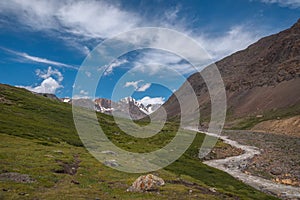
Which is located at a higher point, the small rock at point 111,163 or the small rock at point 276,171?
the small rock at point 111,163

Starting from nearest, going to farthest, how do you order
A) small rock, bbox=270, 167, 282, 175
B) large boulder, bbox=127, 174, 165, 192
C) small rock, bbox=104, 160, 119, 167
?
large boulder, bbox=127, 174, 165, 192 < small rock, bbox=104, 160, 119, 167 < small rock, bbox=270, 167, 282, 175

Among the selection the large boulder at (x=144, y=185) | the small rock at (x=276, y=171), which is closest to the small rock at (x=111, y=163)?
the large boulder at (x=144, y=185)

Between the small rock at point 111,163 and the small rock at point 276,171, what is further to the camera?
the small rock at point 276,171

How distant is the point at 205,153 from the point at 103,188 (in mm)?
57430

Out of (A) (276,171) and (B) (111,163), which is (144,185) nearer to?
(B) (111,163)

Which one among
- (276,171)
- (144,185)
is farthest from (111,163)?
(276,171)

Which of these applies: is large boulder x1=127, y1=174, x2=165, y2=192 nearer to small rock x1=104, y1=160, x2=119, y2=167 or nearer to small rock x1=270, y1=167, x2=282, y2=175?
small rock x1=104, y1=160, x2=119, y2=167

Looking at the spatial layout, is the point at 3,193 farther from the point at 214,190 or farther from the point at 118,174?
the point at 214,190

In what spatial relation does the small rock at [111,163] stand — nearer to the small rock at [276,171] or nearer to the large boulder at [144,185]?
the large boulder at [144,185]

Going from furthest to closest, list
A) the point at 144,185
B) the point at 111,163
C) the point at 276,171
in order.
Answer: the point at 276,171 < the point at 111,163 < the point at 144,185

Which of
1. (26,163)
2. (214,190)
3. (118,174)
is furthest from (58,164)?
(214,190)

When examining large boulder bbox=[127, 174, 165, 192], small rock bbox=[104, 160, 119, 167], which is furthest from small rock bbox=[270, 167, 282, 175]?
large boulder bbox=[127, 174, 165, 192]

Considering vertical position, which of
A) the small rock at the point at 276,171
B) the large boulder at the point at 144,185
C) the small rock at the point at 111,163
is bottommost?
the small rock at the point at 276,171

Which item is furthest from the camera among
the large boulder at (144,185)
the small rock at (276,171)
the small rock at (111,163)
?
the small rock at (276,171)
